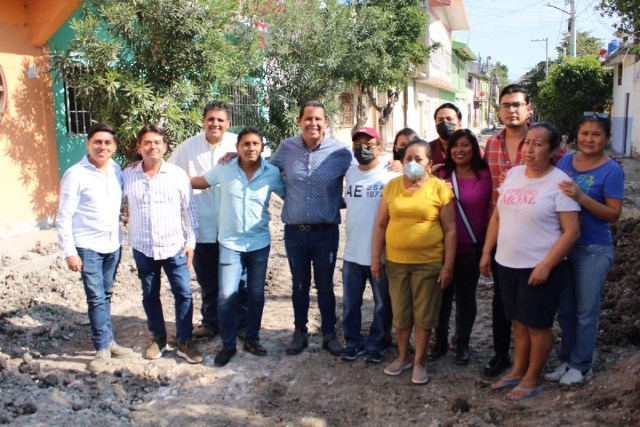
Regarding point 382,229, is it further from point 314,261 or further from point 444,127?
point 444,127

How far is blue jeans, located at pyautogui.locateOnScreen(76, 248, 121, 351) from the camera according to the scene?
4.14 meters

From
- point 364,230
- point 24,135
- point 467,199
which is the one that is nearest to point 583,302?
point 467,199

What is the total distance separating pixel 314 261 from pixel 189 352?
3.88 ft

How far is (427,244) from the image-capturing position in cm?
376

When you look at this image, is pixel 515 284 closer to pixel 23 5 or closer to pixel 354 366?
pixel 354 366

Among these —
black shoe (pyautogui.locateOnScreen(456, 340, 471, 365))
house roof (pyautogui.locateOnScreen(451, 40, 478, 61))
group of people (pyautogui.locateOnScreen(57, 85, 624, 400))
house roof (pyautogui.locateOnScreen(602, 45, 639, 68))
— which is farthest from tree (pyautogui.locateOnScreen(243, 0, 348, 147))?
house roof (pyautogui.locateOnScreen(451, 40, 478, 61))

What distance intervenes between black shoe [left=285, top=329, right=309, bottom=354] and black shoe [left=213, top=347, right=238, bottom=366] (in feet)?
1.42

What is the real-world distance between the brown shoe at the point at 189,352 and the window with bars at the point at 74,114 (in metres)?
5.21

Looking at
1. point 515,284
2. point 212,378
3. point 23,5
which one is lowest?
point 212,378

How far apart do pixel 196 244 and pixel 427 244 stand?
1.88 meters

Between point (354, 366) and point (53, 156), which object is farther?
point (53, 156)

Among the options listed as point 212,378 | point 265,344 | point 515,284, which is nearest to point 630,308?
point 515,284

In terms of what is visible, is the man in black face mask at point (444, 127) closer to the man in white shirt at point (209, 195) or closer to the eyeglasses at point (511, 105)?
the eyeglasses at point (511, 105)

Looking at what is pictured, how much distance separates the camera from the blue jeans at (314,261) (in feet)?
13.9
